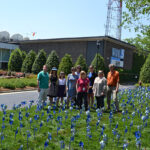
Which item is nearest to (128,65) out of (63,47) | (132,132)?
(63,47)

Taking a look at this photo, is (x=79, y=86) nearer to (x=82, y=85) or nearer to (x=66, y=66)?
(x=82, y=85)

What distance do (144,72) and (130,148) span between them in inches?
805

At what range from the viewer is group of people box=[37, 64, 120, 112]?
7.96 m

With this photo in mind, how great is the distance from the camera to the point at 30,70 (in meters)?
33.2

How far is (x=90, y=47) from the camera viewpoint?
32094 millimetres

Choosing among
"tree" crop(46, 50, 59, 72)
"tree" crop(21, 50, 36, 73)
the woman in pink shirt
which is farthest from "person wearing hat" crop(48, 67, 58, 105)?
"tree" crop(21, 50, 36, 73)

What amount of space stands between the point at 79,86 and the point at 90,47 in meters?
24.6

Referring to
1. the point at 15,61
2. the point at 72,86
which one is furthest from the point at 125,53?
the point at 72,86

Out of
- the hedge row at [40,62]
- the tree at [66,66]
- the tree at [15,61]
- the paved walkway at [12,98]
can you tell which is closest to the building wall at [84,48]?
the hedge row at [40,62]

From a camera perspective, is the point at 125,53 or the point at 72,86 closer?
the point at 72,86

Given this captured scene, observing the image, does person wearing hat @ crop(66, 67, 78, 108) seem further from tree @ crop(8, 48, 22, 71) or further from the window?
tree @ crop(8, 48, 22, 71)

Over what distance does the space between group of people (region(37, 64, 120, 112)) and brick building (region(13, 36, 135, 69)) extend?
70.1ft

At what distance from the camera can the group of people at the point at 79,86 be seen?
796 centimetres

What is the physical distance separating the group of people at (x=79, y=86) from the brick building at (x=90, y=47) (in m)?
21.4
